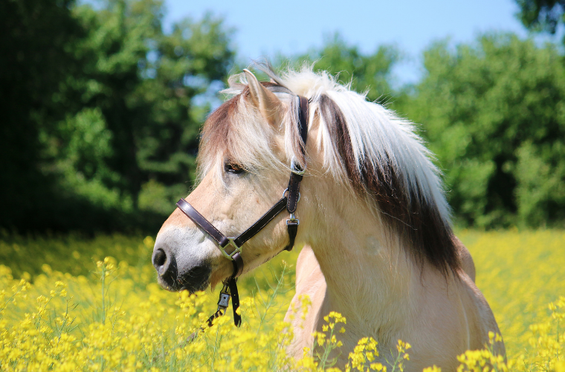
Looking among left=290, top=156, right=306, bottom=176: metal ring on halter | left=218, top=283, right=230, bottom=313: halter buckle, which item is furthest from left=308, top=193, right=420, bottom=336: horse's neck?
left=218, top=283, right=230, bottom=313: halter buckle

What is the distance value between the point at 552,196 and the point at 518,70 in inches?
331

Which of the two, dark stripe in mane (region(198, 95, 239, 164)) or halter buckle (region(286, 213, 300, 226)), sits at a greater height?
dark stripe in mane (region(198, 95, 239, 164))

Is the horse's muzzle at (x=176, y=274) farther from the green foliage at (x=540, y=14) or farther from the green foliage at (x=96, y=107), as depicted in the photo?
the green foliage at (x=540, y=14)

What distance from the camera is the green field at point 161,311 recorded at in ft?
5.33

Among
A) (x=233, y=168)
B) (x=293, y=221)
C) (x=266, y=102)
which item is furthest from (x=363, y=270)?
(x=266, y=102)

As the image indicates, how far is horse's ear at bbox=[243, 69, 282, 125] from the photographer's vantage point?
1934mm

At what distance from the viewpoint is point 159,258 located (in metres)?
1.94

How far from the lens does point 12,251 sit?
841 cm

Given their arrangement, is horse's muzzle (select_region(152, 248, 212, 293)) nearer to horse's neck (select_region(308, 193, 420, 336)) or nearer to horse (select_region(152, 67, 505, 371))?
Answer: horse (select_region(152, 67, 505, 371))

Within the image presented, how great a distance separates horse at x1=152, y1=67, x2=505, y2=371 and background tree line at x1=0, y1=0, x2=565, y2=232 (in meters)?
10.8

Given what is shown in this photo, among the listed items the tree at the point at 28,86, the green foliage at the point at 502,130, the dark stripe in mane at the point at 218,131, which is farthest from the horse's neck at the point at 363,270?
the green foliage at the point at 502,130

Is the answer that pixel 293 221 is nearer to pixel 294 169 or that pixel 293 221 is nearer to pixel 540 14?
pixel 294 169

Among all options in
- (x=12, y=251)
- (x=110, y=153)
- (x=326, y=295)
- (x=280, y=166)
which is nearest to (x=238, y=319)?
(x=326, y=295)

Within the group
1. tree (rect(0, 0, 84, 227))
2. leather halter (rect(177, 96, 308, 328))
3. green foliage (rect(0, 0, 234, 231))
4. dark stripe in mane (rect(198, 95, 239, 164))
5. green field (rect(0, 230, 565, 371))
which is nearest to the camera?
green field (rect(0, 230, 565, 371))
